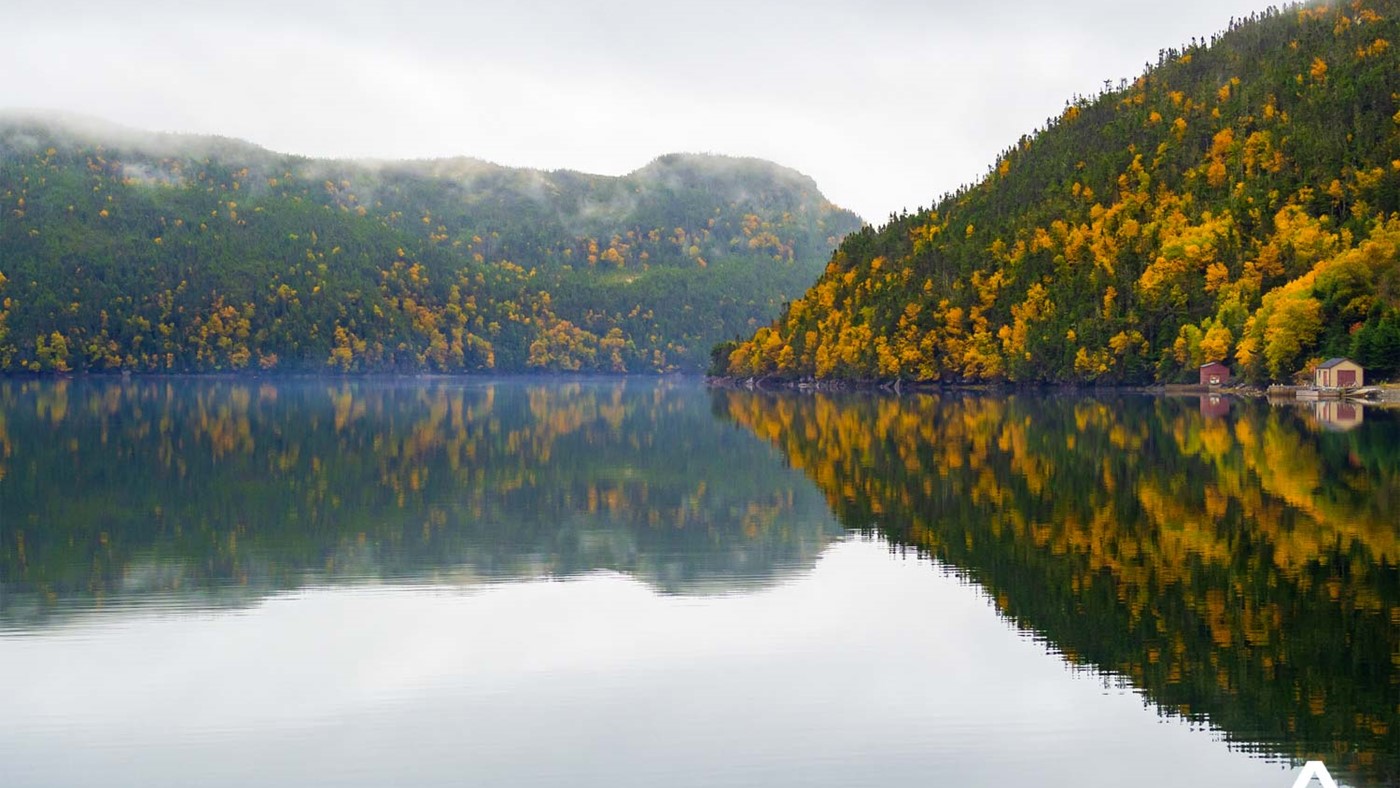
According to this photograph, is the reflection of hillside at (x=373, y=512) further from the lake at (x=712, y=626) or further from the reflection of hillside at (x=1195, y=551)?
the reflection of hillside at (x=1195, y=551)

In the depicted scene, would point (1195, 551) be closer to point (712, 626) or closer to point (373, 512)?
point (712, 626)

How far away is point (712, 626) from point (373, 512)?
22651mm

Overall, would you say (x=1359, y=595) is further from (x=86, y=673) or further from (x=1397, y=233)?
(x=1397, y=233)

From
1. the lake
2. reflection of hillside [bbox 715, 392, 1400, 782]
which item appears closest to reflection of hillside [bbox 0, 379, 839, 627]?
the lake

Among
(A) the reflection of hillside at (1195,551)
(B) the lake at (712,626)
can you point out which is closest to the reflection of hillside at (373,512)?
(B) the lake at (712,626)

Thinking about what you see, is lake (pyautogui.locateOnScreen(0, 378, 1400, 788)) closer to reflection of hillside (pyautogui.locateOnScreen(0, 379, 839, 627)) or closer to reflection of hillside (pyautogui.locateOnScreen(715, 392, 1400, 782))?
reflection of hillside (pyautogui.locateOnScreen(715, 392, 1400, 782))

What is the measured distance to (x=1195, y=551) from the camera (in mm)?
37000

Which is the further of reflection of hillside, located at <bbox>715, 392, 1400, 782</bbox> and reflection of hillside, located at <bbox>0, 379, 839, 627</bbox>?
reflection of hillside, located at <bbox>0, 379, 839, 627</bbox>

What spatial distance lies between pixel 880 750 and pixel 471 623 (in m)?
11.4

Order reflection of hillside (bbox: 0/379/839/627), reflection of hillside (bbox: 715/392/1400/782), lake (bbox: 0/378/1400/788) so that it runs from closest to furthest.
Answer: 1. lake (bbox: 0/378/1400/788)
2. reflection of hillside (bbox: 715/392/1400/782)
3. reflection of hillside (bbox: 0/379/839/627)

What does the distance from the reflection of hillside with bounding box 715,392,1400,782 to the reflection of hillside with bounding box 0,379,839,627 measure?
4270 millimetres

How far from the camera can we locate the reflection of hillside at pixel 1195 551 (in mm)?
23344

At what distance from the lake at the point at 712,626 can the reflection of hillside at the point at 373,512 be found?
25cm

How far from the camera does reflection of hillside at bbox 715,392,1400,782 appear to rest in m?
23.3
